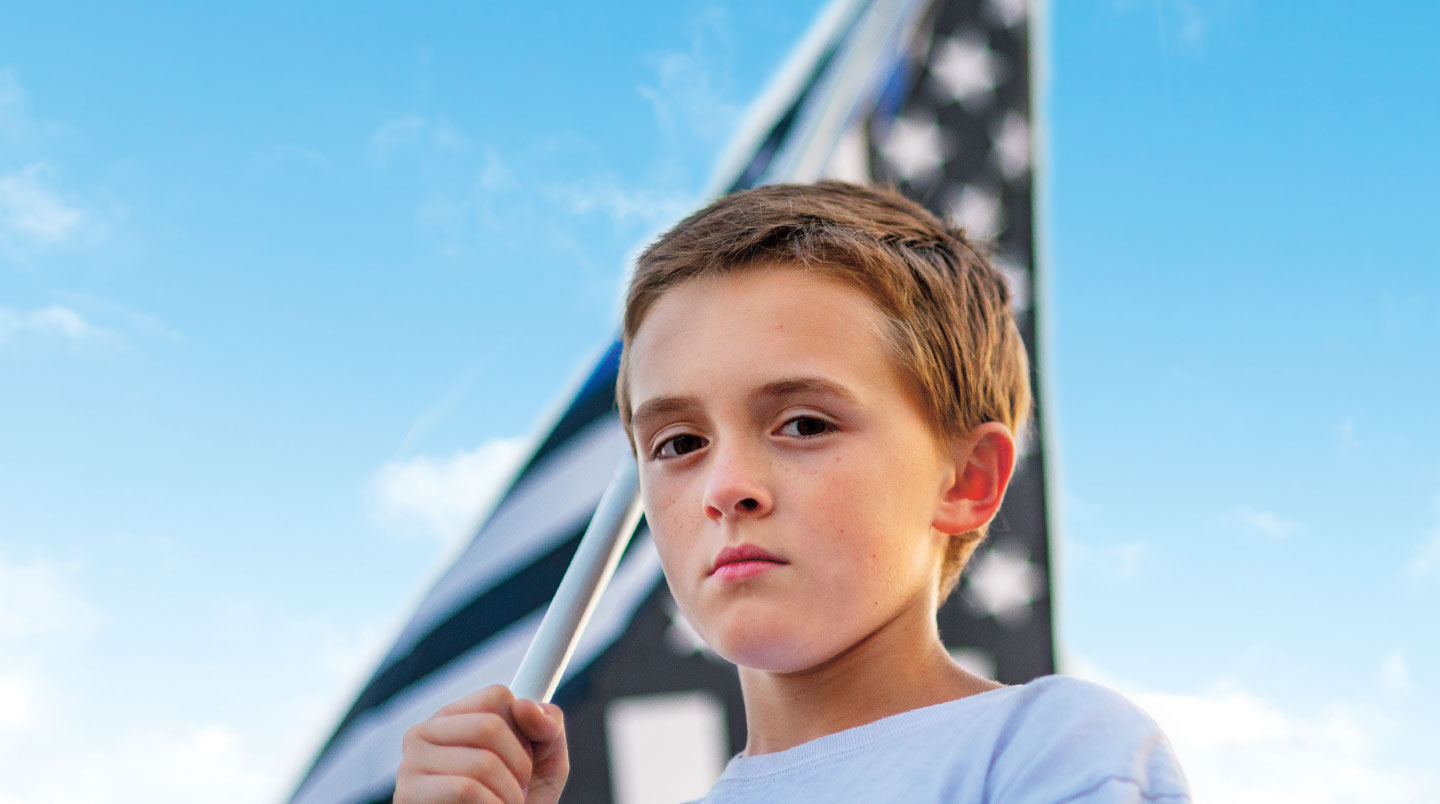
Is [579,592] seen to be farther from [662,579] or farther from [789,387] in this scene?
[662,579]

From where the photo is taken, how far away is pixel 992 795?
1522 mm

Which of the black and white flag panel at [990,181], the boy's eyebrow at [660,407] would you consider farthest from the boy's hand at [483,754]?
the black and white flag panel at [990,181]

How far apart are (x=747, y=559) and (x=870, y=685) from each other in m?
0.35

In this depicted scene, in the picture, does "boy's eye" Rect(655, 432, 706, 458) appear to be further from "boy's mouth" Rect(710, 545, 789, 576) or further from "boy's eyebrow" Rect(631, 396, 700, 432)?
"boy's mouth" Rect(710, 545, 789, 576)

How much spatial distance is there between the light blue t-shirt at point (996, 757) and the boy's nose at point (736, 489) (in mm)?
415

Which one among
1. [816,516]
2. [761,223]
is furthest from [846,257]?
[816,516]

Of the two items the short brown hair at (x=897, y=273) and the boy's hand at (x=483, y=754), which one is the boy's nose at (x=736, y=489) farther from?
the boy's hand at (x=483, y=754)

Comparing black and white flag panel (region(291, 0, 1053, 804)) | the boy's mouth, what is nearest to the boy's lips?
the boy's mouth

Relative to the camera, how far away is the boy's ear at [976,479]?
75.3 inches

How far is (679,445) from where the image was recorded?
189 centimetres

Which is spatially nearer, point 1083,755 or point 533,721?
point 1083,755

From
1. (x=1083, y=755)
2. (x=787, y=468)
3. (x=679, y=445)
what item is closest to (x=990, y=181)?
(x=679, y=445)

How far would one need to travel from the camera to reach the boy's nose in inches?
65.1

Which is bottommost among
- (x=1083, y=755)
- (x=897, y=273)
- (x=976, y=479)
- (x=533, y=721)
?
(x=1083, y=755)
